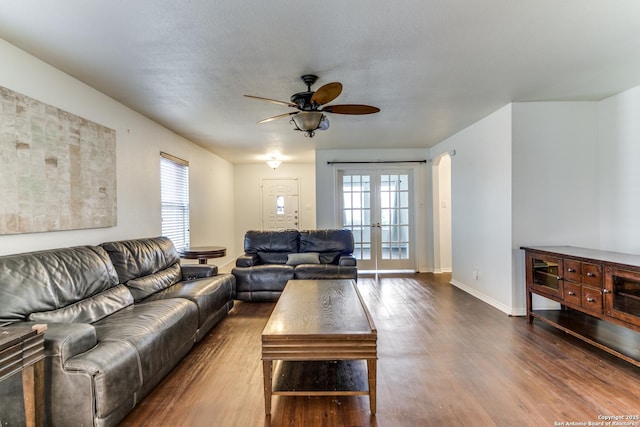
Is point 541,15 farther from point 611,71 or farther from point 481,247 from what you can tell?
point 481,247

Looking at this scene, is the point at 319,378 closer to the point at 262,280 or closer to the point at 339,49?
the point at 262,280

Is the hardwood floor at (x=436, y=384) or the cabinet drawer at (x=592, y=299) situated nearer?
the hardwood floor at (x=436, y=384)

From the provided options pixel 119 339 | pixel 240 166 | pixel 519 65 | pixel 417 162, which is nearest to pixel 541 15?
pixel 519 65

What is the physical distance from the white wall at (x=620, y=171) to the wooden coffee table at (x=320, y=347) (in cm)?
302

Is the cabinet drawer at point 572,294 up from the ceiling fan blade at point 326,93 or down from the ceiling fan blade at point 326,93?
down

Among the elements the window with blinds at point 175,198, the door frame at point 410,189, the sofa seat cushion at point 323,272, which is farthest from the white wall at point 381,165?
the window with blinds at point 175,198

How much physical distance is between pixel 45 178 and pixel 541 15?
3.66 metres

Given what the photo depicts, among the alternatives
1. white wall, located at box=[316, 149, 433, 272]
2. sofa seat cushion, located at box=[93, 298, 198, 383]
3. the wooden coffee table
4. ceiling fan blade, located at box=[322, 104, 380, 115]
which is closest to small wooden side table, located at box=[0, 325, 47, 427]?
sofa seat cushion, located at box=[93, 298, 198, 383]

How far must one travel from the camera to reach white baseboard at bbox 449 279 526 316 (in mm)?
3717

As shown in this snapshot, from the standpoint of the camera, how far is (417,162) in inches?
243

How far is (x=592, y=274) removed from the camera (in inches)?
105

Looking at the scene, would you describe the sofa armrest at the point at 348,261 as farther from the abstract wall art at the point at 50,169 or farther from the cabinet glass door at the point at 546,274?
the abstract wall art at the point at 50,169

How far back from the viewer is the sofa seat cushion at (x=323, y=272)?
14.0ft

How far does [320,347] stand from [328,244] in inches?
120
